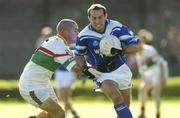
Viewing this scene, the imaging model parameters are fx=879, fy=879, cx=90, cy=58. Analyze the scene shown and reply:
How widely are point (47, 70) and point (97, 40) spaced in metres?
0.95

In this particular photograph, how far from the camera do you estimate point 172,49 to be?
1483 inches

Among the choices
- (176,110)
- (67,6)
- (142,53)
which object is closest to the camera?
(142,53)

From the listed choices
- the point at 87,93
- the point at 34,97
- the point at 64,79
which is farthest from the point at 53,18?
the point at 34,97

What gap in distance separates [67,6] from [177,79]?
6640mm

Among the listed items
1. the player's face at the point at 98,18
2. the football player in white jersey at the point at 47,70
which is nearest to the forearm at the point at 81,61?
the football player in white jersey at the point at 47,70

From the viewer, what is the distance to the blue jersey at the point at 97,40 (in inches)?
544

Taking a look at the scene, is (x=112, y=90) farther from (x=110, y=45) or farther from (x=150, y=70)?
(x=150, y=70)

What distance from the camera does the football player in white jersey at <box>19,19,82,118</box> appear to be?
A: 13289 mm

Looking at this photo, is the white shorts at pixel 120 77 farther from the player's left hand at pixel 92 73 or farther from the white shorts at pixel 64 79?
the white shorts at pixel 64 79

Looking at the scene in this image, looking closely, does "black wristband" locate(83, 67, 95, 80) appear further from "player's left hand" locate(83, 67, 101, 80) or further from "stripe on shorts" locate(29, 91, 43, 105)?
"stripe on shorts" locate(29, 91, 43, 105)

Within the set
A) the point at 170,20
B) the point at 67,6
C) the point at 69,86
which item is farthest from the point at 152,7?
the point at 69,86

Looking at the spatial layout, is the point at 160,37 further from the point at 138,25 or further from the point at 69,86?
the point at 69,86

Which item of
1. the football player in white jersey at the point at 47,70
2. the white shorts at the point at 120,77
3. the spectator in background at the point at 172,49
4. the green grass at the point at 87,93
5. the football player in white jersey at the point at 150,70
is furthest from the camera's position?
the spectator in background at the point at 172,49

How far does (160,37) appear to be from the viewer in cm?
4009
